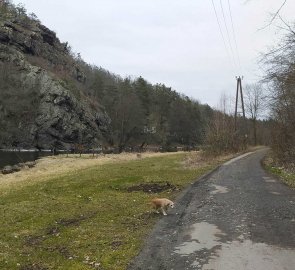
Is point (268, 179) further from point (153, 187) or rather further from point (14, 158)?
point (14, 158)

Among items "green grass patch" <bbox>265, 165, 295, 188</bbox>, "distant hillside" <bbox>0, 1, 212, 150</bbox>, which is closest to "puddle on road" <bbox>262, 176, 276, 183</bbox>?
"green grass patch" <bbox>265, 165, 295, 188</bbox>

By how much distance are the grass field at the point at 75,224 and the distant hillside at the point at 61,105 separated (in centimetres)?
5953

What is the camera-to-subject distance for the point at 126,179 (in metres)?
22.2

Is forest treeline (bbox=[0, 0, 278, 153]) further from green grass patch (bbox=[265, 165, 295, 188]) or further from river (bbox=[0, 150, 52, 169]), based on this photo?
green grass patch (bbox=[265, 165, 295, 188])

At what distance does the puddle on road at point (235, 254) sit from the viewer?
810cm

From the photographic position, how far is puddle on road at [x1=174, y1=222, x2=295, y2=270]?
8.10m

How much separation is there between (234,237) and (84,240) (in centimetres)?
358

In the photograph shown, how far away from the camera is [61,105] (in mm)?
92000

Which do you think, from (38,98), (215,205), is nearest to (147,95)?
(38,98)

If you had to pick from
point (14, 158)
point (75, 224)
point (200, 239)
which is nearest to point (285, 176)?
point (200, 239)

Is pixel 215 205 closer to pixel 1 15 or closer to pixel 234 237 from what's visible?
pixel 234 237

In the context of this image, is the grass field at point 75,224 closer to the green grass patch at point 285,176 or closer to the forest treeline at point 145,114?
the green grass patch at point 285,176

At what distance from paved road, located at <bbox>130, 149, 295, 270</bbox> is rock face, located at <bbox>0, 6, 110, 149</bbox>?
2582 inches

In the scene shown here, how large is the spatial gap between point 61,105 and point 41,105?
169 inches
